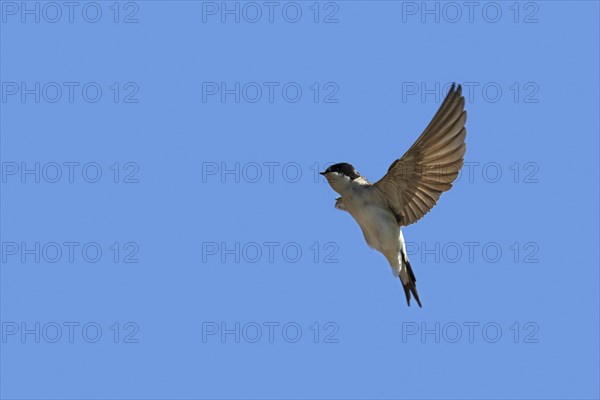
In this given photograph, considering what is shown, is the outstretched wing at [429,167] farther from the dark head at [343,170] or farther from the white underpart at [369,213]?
the dark head at [343,170]

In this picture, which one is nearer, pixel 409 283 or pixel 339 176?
pixel 339 176

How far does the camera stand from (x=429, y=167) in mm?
6527

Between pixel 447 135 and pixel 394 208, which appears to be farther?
pixel 394 208

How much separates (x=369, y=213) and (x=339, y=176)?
31 centimetres

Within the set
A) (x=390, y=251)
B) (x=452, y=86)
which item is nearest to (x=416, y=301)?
(x=390, y=251)

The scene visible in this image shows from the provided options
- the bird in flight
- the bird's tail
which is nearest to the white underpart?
the bird in flight

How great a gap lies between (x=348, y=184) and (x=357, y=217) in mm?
236

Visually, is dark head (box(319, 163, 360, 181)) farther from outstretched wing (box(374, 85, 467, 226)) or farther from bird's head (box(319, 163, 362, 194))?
outstretched wing (box(374, 85, 467, 226))

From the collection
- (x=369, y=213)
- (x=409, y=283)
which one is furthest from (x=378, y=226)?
(x=409, y=283)

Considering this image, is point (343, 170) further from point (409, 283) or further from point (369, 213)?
point (409, 283)

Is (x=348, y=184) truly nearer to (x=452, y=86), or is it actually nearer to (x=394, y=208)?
(x=394, y=208)

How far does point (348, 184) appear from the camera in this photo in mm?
6617

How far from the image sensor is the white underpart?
260 inches

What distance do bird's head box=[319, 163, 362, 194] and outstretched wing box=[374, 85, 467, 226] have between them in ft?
0.68
